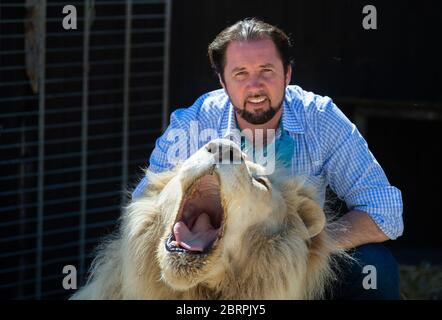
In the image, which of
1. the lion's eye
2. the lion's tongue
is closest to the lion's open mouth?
the lion's tongue

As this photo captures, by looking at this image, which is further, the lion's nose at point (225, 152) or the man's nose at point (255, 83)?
the man's nose at point (255, 83)

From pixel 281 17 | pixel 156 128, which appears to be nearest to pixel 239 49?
pixel 281 17

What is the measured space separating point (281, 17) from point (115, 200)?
166 centimetres

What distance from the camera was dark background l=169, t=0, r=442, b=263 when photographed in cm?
613

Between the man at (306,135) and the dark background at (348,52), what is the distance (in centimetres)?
164

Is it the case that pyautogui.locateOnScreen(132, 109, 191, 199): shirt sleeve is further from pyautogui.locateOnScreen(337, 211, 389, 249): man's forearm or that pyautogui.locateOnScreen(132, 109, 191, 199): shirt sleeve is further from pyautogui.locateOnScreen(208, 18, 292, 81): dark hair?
pyautogui.locateOnScreen(337, 211, 389, 249): man's forearm

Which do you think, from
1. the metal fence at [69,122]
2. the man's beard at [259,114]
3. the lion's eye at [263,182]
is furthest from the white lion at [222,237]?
the metal fence at [69,122]

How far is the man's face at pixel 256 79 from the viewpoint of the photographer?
441 centimetres

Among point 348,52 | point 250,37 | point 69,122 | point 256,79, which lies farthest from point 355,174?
point 69,122

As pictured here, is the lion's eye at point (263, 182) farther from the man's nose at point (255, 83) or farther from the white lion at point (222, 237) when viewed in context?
the man's nose at point (255, 83)

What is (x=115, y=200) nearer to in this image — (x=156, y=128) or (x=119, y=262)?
(x=156, y=128)

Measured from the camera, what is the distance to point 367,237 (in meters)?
4.12

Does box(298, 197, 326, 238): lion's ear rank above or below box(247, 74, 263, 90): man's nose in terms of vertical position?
below

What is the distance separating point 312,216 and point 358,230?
1.42 feet
